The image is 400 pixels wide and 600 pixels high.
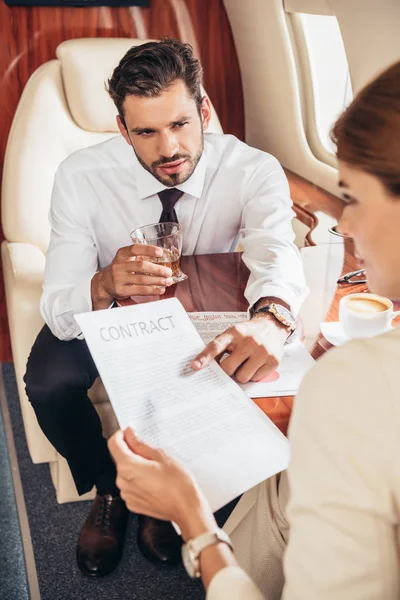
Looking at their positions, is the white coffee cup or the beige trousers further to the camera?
the white coffee cup

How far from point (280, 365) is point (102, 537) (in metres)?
0.85

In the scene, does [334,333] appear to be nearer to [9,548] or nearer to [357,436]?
[357,436]

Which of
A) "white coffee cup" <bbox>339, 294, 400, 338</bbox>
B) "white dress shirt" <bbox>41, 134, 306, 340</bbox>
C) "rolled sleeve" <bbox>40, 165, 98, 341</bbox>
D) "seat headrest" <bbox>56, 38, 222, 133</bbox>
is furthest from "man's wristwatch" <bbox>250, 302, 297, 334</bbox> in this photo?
"seat headrest" <bbox>56, 38, 222, 133</bbox>

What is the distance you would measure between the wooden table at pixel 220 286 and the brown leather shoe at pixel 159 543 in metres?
0.68

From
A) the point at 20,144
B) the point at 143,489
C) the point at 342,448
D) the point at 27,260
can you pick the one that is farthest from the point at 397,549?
the point at 20,144

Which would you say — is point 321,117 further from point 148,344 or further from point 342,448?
point 342,448

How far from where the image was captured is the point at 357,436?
2.11 ft

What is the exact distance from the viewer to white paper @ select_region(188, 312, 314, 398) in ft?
3.68

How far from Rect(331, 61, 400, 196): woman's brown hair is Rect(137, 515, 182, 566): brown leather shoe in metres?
1.30

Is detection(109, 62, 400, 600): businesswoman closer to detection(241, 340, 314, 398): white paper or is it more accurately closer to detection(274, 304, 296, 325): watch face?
detection(241, 340, 314, 398): white paper

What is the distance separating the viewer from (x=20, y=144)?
2.18 meters

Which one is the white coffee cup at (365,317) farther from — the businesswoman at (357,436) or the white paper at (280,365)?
the businesswoman at (357,436)

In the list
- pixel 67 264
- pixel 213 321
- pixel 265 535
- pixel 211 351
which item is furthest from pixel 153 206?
pixel 265 535

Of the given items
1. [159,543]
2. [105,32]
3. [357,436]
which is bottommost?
[159,543]
